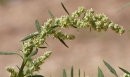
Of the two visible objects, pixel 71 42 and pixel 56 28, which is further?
pixel 71 42

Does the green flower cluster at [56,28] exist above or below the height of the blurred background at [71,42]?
below

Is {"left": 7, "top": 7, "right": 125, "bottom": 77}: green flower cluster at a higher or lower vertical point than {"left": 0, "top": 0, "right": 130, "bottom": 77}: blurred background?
lower

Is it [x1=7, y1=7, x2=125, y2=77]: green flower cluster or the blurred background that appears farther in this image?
the blurred background

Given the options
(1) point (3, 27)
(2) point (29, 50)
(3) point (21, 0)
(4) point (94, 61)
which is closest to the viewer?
(2) point (29, 50)

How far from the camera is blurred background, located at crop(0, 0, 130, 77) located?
6.01 meters

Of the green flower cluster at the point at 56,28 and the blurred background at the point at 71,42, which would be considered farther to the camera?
the blurred background at the point at 71,42

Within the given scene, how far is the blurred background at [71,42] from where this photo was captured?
6.01m

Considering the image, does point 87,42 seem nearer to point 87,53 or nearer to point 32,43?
point 87,53

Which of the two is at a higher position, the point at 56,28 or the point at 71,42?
the point at 71,42

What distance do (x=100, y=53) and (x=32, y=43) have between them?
18.6ft

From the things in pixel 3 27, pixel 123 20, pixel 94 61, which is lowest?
pixel 94 61

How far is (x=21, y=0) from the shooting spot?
882 centimetres

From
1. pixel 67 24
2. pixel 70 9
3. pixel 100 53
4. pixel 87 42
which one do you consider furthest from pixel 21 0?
pixel 67 24

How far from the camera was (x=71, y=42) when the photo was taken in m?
6.87
